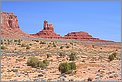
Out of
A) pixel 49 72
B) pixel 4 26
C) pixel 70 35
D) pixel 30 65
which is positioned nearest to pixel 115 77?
pixel 49 72

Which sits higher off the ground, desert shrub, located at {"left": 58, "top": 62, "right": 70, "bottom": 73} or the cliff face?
the cliff face

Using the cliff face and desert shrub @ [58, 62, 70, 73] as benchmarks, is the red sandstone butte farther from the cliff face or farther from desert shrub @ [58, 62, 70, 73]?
desert shrub @ [58, 62, 70, 73]

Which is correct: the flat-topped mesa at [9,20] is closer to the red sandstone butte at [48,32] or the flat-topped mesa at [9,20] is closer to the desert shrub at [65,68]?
the red sandstone butte at [48,32]

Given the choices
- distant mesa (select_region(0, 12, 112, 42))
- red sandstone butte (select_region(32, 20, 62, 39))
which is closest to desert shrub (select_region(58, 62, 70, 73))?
distant mesa (select_region(0, 12, 112, 42))

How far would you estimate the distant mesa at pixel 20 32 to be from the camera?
8712 centimetres

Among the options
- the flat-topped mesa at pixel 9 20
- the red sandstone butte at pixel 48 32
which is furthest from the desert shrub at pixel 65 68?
the red sandstone butte at pixel 48 32

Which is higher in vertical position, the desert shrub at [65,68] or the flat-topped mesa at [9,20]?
the flat-topped mesa at [9,20]

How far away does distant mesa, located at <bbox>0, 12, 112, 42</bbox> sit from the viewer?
87.1m

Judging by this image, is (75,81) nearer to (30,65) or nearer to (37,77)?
(37,77)

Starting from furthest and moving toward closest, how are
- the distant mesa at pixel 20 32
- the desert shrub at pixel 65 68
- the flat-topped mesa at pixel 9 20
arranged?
the flat-topped mesa at pixel 9 20 < the distant mesa at pixel 20 32 < the desert shrub at pixel 65 68

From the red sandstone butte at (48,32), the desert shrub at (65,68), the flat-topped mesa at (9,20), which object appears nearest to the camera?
the desert shrub at (65,68)

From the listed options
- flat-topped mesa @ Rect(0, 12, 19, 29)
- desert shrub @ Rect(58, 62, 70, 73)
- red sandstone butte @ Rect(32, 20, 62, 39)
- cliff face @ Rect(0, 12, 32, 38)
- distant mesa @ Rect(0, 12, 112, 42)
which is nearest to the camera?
desert shrub @ Rect(58, 62, 70, 73)

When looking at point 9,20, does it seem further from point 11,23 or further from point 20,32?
point 20,32

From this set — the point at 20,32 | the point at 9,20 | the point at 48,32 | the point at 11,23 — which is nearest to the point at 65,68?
the point at 11,23
